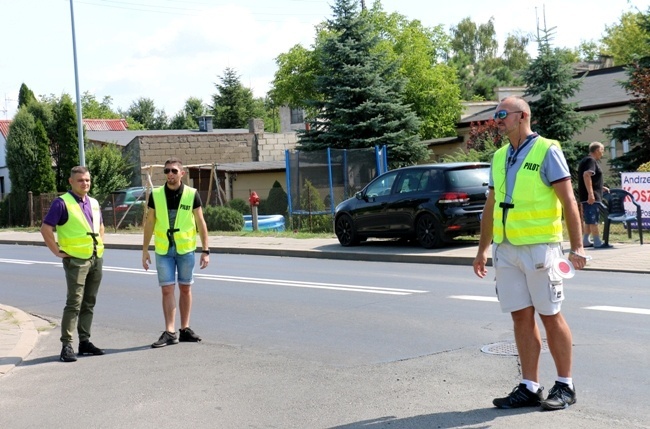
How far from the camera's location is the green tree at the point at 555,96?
98.4 ft

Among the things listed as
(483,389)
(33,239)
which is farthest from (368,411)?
(33,239)

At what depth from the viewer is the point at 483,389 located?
6.75 metres

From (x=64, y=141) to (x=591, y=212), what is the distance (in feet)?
105

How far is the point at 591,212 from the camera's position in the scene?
1591 centimetres

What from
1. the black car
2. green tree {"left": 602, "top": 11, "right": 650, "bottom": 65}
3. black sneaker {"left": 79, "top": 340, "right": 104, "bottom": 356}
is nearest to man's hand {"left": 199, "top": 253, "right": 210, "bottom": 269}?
black sneaker {"left": 79, "top": 340, "right": 104, "bottom": 356}

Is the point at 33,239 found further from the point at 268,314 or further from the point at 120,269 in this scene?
the point at 268,314

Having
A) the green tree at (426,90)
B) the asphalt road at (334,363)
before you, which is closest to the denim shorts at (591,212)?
Result: the asphalt road at (334,363)

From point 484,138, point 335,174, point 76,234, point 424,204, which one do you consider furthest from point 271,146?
point 76,234

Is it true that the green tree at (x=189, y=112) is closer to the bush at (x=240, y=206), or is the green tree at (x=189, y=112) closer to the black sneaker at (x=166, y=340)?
the bush at (x=240, y=206)

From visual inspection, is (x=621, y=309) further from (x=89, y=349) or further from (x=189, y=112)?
(x=189, y=112)

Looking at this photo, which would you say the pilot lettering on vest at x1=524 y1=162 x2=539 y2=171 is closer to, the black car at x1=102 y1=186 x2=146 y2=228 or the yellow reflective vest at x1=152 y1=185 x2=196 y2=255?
the yellow reflective vest at x1=152 y1=185 x2=196 y2=255

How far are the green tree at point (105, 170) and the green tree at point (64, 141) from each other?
1973 millimetres

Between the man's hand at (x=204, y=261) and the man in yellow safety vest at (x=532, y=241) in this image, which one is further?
the man's hand at (x=204, y=261)

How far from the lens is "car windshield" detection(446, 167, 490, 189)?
17.7m
